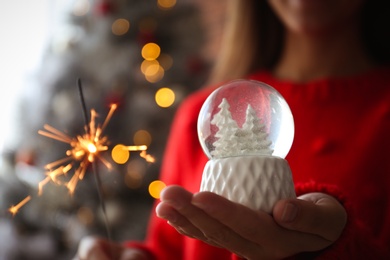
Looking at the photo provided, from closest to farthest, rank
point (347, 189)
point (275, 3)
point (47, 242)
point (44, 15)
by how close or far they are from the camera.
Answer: point (347, 189)
point (275, 3)
point (47, 242)
point (44, 15)

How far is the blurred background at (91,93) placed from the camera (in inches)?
71.9

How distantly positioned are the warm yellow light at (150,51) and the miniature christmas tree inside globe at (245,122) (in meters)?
1.47

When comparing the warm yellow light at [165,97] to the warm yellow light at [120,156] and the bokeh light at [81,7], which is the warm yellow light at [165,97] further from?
the bokeh light at [81,7]

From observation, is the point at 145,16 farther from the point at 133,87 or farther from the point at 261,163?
the point at 261,163

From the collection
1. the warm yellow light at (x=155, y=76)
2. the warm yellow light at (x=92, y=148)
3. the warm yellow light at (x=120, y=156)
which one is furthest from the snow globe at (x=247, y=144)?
the warm yellow light at (x=155, y=76)

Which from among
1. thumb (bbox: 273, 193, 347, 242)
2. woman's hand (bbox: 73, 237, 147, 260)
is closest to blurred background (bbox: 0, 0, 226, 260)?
woman's hand (bbox: 73, 237, 147, 260)

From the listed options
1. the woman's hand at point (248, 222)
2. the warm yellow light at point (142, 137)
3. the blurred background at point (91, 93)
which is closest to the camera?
the woman's hand at point (248, 222)

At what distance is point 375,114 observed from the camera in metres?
1.04

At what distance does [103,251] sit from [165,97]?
49.9 inches

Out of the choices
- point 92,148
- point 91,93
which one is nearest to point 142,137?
point 91,93

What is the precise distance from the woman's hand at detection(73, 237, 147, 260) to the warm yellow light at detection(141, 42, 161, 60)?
1.29 metres

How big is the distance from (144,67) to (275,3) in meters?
1.03

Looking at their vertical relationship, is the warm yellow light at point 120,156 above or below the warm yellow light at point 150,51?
below

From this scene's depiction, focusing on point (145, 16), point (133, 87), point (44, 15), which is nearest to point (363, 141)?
point (133, 87)
